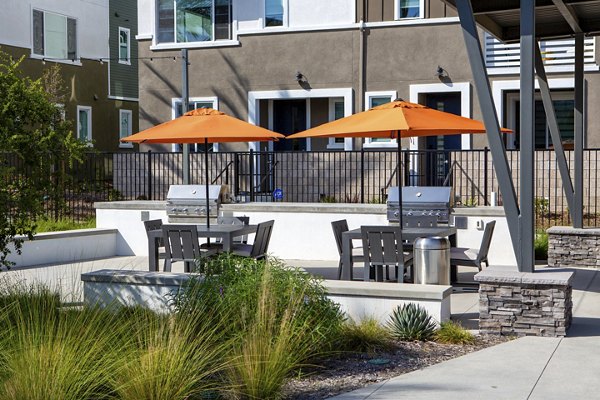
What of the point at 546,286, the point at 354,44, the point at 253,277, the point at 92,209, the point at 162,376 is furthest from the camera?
the point at 354,44

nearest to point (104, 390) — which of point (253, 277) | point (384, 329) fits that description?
point (253, 277)

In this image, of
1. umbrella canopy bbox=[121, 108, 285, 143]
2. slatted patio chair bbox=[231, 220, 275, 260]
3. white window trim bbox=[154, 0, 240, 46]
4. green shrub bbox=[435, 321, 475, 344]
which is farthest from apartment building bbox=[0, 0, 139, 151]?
green shrub bbox=[435, 321, 475, 344]

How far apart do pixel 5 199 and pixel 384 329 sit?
12.7ft

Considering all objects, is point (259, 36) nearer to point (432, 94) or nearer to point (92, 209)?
point (432, 94)

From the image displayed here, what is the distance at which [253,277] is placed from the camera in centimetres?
852

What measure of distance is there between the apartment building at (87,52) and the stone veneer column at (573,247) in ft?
56.2

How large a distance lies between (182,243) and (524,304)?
5076 millimetres

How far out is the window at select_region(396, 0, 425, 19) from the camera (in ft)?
73.7

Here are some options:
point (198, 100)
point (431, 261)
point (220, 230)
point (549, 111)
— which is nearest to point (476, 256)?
point (431, 261)

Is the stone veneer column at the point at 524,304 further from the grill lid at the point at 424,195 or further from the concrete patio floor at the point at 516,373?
the grill lid at the point at 424,195

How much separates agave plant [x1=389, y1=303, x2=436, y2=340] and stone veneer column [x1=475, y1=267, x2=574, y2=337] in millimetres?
660

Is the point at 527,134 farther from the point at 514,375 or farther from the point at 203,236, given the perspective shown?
the point at 203,236

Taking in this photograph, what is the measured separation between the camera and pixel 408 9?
22.6 metres

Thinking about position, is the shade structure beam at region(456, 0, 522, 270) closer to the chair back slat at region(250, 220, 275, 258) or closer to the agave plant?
the agave plant
